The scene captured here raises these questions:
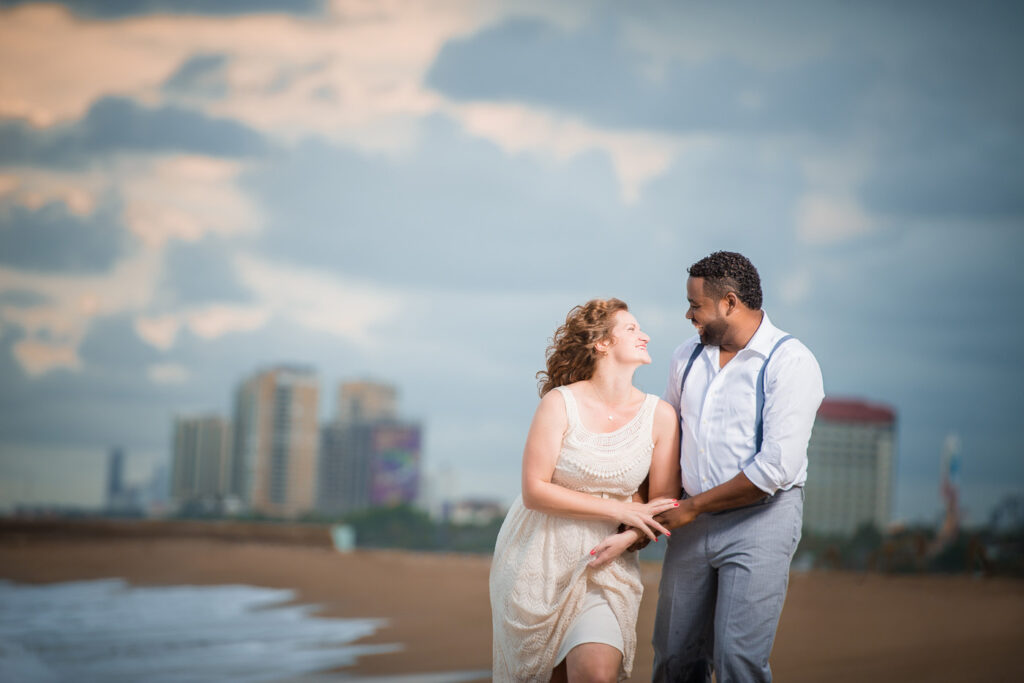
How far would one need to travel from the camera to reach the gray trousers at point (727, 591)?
A: 3.30m

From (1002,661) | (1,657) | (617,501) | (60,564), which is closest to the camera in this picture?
(617,501)

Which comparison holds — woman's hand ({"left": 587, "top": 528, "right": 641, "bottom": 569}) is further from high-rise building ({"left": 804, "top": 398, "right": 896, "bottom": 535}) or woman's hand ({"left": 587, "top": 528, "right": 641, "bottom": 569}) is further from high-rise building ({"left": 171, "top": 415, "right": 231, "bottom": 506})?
high-rise building ({"left": 171, "top": 415, "right": 231, "bottom": 506})

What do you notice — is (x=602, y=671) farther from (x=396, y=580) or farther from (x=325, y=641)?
(x=396, y=580)

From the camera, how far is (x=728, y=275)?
3.48 meters

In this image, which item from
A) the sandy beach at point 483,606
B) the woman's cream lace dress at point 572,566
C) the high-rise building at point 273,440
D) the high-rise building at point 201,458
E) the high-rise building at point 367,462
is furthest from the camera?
the high-rise building at point 201,458

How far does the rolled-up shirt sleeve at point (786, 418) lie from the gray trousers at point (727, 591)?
0.15 m

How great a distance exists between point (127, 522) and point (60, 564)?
371 cm

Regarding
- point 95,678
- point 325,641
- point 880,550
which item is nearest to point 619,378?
point 95,678

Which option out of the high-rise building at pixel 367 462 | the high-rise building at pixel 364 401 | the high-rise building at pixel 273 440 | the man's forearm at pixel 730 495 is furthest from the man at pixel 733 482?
the high-rise building at pixel 364 401

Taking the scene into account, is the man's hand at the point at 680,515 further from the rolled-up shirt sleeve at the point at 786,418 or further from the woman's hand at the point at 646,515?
the rolled-up shirt sleeve at the point at 786,418

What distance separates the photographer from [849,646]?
7672 mm

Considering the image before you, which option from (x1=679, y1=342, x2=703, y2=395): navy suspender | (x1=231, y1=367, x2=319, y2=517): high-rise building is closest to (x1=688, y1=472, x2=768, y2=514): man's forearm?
(x1=679, y1=342, x2=703, y2=395): navy suspender

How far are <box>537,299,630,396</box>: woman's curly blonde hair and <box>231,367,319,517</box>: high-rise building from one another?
71902 millimetres

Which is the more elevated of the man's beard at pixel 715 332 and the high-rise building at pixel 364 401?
the man's beard at pixel 715 332
